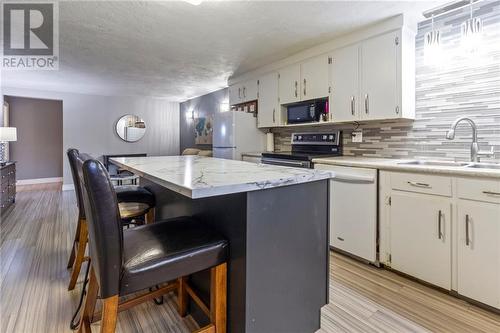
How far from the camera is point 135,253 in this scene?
3.41ft

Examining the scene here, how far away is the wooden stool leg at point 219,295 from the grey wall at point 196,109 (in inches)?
185

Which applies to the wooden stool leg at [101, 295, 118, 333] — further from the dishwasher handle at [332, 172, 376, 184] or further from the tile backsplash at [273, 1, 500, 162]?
the tile backsplash at [273, 1, 500, 162]

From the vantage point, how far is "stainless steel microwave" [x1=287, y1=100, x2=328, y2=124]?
10.3ft

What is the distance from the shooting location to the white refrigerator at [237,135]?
399cm

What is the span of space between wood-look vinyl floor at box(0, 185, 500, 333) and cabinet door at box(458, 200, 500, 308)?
0.43 feet

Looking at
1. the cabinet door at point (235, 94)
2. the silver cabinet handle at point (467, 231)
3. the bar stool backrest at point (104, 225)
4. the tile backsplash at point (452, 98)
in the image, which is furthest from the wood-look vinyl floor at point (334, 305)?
the cabinet door at point (235, 94)

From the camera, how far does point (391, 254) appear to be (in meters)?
2.18

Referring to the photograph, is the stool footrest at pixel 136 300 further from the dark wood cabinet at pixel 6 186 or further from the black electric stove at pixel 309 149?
the dark wood cabinet at pixel 6 186

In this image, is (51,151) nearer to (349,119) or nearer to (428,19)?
(349,119)

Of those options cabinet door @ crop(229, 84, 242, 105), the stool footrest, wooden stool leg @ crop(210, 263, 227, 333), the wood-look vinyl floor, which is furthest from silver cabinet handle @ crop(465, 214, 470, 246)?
cabinet door @ crop(229, 84, 242, 105)

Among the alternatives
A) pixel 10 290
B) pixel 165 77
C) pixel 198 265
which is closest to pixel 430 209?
pixel 198 265

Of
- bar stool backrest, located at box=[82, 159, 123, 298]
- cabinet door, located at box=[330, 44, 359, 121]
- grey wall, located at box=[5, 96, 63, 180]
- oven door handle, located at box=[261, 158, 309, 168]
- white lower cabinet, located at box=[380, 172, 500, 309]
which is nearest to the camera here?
bar stool backrest, located at box=[82, 159, 123, 298]

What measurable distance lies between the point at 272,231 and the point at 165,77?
4.25m

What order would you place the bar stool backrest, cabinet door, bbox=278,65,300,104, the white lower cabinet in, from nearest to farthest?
the bar stool backrest
the white lower cabinet
cabinet door, bbox=278,65,300,104
